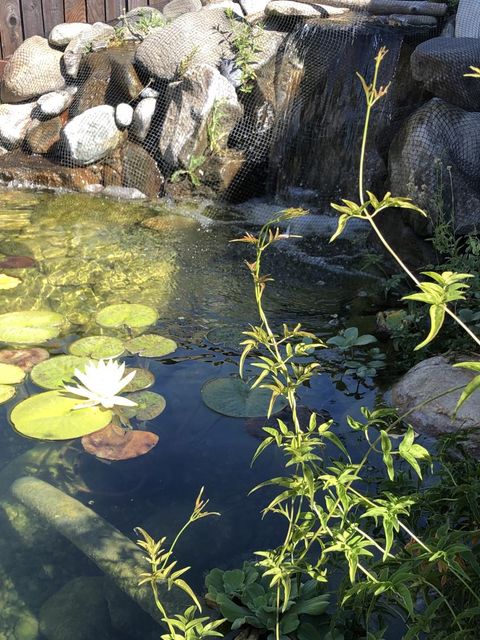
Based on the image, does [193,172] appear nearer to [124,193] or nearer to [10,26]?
[124,193]

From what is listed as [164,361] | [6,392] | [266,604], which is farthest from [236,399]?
[266,604]

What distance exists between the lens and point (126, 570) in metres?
1.98

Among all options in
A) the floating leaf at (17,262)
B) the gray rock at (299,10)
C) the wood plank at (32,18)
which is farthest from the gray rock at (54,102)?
the floating leaf at (17,262)

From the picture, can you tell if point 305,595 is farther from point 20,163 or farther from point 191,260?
point 20,163

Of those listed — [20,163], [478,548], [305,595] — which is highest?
[478,548]

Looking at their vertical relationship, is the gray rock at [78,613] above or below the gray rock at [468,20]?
below

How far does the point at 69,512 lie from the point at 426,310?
1981 mm

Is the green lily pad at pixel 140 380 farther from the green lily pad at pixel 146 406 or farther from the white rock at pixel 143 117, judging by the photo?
the white rock at pixel 143 117

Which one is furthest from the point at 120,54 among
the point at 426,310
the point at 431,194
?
the point at 426,310

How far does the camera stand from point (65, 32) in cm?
728

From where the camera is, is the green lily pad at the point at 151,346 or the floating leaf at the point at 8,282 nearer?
the green lily pad at the point at 151,346

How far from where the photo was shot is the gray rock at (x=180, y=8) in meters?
7.35

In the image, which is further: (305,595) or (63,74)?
(63,74)

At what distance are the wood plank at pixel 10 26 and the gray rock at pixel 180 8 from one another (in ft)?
5.10
